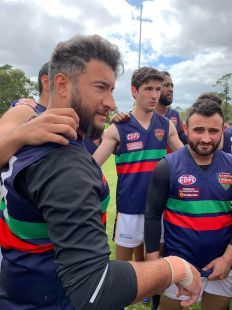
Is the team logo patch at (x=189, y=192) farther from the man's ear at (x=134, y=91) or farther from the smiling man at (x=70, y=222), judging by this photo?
the man's ear at (x=134, y=91)

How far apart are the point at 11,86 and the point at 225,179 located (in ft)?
186

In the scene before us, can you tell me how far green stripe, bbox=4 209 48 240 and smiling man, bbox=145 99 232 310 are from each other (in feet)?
4.82

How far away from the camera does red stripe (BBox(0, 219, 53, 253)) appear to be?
1.50 metres

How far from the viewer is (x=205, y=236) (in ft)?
8.93

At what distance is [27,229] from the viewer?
1.45 metres

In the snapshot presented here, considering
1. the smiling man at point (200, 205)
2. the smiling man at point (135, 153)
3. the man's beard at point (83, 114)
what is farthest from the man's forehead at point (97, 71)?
the smiling man at point (135, 153)

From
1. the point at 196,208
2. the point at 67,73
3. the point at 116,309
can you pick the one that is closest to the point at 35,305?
the point at 116,309

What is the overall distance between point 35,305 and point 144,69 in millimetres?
3258

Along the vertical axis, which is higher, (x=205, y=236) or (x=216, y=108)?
(x=216, y=108)

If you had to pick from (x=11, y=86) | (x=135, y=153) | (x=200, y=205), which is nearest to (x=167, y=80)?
(x=135, y=153)

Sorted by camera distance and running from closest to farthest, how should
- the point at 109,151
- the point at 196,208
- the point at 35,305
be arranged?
the point at 35,305, the point at 196,208, the point at 109,151

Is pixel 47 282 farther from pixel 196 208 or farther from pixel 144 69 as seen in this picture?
pixel 144 69

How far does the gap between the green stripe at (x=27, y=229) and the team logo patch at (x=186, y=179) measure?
151cm

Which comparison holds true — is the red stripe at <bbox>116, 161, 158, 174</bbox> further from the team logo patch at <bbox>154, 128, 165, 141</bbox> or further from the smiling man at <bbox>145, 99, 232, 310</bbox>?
the smiling man at <bbox>145, 99, 232, 310</bbox>
